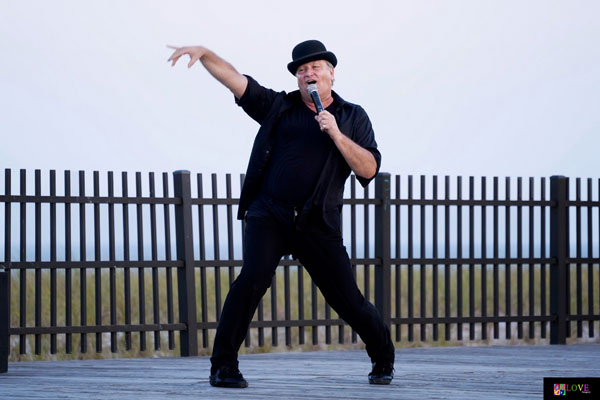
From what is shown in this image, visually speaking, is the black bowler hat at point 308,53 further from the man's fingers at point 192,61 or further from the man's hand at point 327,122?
the man's fingers at point 192,61

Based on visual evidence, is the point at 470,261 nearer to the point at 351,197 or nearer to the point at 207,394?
the point at 351,197

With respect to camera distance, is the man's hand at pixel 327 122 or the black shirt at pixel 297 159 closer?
the man's hand at pixel 327 122

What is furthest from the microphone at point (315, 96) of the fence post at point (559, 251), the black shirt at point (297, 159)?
the fence post at point (559, 251)

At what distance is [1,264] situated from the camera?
929cm

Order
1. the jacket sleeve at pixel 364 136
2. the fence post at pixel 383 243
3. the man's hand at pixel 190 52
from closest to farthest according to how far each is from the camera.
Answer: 1. the man's hand at pixel 190 52
2. the jacket sleeve at pixel 364 136
3. the fence post at pixel 383 243

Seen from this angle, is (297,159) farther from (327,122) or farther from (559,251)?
(559,251)

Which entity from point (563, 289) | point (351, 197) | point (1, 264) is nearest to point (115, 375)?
point (1, 264)

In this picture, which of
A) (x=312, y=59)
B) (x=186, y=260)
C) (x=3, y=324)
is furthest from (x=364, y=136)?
(x=186, y=260)

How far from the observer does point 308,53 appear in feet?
18.7

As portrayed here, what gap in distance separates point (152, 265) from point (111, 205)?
665mm

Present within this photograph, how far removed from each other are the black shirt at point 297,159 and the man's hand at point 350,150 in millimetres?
178

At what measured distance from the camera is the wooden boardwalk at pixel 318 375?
5621 millimetres

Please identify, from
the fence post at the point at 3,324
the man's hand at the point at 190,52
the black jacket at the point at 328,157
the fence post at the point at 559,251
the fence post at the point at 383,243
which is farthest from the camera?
the fence post at the point at 559,251

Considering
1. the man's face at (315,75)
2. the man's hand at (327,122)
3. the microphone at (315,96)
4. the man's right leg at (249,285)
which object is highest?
the man's face at (315,75)
